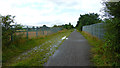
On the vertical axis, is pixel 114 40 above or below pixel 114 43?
above

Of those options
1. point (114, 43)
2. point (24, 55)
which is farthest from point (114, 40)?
point (24, 55)

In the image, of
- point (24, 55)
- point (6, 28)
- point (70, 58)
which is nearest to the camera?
point (70, 58)

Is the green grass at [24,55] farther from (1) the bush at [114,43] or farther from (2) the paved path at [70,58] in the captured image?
(1) the bush at [114,43]

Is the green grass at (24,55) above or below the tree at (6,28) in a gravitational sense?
below

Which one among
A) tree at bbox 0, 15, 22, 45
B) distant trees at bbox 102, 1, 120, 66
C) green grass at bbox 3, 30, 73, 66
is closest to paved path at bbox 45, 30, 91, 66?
green grass at bbox 3, 30, 73, 66

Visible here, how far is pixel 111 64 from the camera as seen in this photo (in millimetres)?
4062

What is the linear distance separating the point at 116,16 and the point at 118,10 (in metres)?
0.35

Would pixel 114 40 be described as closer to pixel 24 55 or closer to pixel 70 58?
pixel 70 58

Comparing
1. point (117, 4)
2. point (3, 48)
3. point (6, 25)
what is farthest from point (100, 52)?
point (6, 25)

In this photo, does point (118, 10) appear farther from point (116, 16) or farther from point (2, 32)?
point (2, 32)

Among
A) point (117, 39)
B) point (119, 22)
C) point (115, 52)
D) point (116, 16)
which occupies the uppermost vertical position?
point (116, 16)

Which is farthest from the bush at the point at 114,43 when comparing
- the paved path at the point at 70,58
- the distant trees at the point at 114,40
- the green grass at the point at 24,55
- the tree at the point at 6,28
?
the tree at the point at 6,28

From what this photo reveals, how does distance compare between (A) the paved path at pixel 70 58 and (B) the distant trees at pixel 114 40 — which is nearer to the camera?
(B) the distant trees at pixel 114 40

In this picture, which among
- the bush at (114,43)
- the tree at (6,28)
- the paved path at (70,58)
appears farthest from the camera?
the tree at (6,28)
